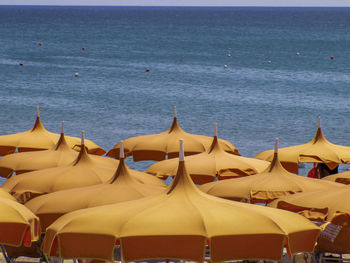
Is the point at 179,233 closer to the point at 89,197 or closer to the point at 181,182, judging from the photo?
the point at 181,182

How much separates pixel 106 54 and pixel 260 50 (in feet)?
66.7

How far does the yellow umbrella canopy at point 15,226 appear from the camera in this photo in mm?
6758

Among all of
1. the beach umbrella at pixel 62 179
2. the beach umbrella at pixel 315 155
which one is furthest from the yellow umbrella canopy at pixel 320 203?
the beach umbrella at pixel 315 155

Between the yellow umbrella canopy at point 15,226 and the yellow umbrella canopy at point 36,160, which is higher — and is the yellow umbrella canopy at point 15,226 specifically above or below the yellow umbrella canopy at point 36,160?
above

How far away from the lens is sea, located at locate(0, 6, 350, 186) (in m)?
35.6

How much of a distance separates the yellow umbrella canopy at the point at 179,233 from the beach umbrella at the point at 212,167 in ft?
16.2

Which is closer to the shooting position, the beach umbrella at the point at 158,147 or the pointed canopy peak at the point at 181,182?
the pointed canopy peak at the point at 181,182

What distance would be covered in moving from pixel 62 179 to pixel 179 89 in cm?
4282

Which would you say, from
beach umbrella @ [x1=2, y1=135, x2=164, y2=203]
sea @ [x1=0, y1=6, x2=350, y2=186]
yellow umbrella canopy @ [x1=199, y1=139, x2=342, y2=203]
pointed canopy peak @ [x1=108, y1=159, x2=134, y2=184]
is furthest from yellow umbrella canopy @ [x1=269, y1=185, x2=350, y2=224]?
sea @ [x1=0, y1=6, x2=350, y2=186]

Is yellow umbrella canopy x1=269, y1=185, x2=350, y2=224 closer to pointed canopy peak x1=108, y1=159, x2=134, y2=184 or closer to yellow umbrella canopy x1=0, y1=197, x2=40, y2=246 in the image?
pointed canopy peak x1=108, y1=159, x2=134, y2=184

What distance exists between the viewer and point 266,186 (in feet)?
31.5

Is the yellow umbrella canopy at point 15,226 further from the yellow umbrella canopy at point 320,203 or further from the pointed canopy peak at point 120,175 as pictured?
the yellow umbrella canopy at point 320,203

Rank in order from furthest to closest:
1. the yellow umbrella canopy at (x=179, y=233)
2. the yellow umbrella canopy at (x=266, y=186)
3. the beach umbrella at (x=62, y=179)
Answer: the beach umbrella at (x=62, y=179) → the yellow umbrella canopy at (x=266, y=186) → the yellow umbrella canopy at (x=179, y=233)

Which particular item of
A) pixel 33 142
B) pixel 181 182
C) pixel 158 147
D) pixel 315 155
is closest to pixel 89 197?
pixel 181 182
